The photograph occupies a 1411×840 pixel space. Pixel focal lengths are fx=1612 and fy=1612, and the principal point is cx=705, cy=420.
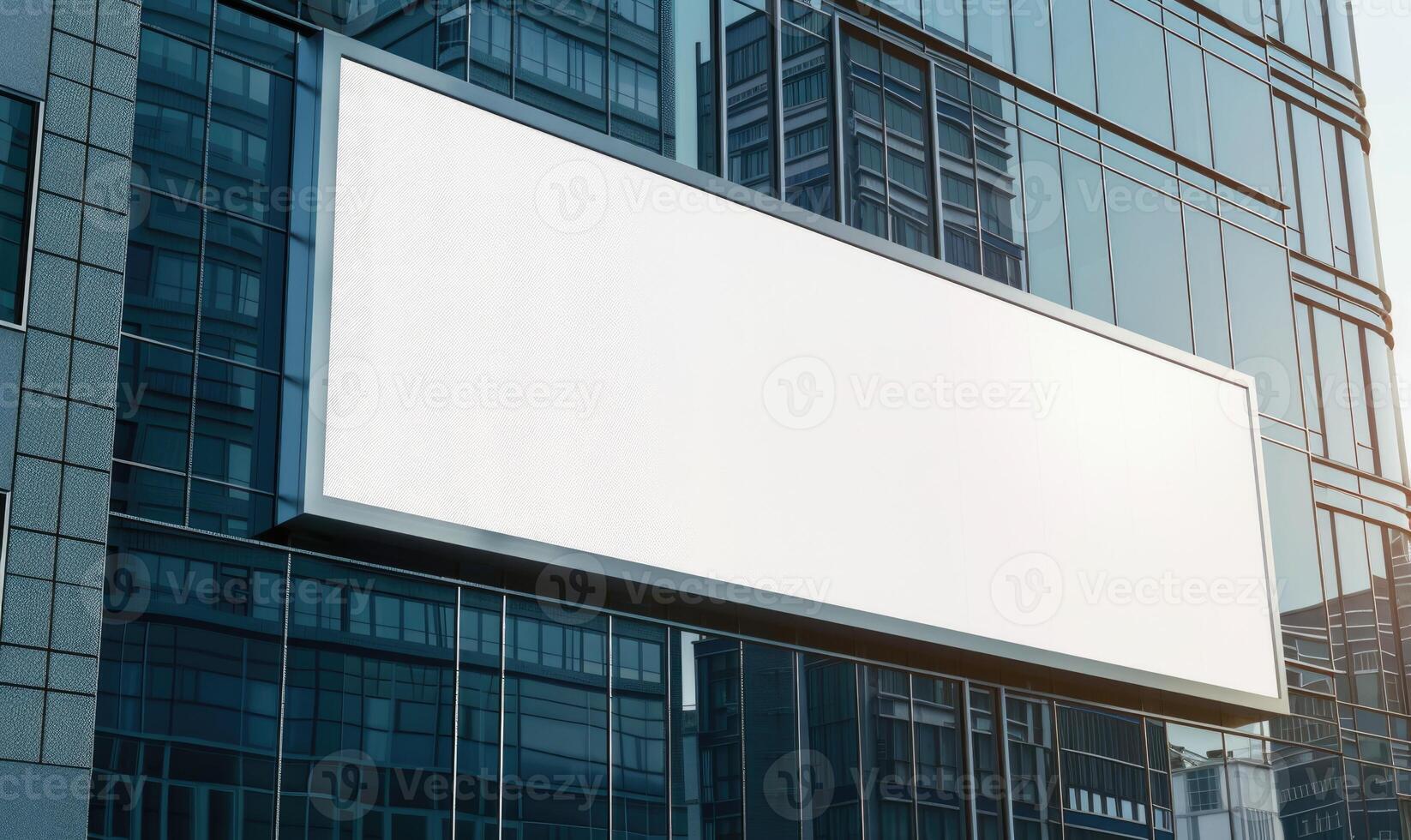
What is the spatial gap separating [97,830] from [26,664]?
1533 mm

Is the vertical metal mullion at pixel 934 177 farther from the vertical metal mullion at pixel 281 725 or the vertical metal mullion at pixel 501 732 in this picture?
the vertical metal mullion at pixel 281 725

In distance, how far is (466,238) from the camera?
57.6 feet

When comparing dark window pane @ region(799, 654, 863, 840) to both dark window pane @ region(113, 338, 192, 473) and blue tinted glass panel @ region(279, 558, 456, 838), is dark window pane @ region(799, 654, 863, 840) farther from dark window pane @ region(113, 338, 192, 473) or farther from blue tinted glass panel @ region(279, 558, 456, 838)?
dark window pane @ region(113, 338, 192, 473)

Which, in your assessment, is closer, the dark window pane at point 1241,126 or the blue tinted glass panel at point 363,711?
the blue tinted glass panel at point 363,711

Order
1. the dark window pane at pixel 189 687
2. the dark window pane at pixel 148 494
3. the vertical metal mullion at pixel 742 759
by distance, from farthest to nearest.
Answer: the vertical metal mullion at pixel 742 759 < the dark window pane at pixel 148 494 < the dark window pane at pixel 189 687

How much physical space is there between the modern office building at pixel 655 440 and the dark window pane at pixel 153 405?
0.13 ft

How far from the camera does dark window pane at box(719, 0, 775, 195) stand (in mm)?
21578

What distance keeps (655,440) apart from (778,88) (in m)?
6.32

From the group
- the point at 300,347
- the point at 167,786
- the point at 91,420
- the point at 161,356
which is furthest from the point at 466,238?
the point at 167,786

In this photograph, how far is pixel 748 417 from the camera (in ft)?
65.4

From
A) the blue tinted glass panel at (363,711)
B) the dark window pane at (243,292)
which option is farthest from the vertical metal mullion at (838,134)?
the blue tinted glass panel at (363,711)

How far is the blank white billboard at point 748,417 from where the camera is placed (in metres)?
16.8

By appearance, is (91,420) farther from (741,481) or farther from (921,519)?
(921,519)

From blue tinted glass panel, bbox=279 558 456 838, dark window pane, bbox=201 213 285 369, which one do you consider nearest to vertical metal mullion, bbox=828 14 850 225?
dark window pane, bbox=201 213 285 369
